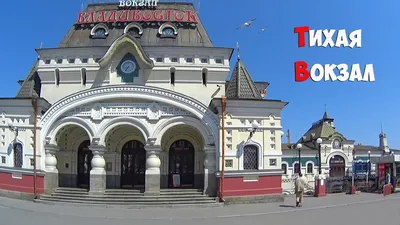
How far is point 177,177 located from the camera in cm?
2003

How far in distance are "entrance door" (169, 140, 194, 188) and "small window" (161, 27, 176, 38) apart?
6.03 meters

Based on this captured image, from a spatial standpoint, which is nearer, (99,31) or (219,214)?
(219,214)

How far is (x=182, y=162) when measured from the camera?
20.6 m

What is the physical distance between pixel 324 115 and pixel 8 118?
151ft

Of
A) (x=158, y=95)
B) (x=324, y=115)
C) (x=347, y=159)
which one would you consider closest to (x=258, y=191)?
(x=158, y=95)

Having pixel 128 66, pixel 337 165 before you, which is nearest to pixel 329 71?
pixel 128 66

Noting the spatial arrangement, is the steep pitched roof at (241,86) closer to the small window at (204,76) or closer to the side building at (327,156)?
the small window at (204,76)

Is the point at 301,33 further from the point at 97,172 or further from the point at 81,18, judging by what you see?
the point at 81,18

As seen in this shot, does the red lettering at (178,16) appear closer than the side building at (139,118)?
No

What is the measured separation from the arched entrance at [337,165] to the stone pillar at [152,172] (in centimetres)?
3382

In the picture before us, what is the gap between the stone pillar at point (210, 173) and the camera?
18.0 metres

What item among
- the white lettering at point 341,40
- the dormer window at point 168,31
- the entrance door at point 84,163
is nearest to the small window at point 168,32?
the dormer window at point 168,31

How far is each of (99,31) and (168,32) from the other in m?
4.01

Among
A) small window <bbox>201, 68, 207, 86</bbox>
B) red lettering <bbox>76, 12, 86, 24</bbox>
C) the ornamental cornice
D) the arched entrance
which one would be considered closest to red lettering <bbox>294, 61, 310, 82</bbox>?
the ornamental cornice
